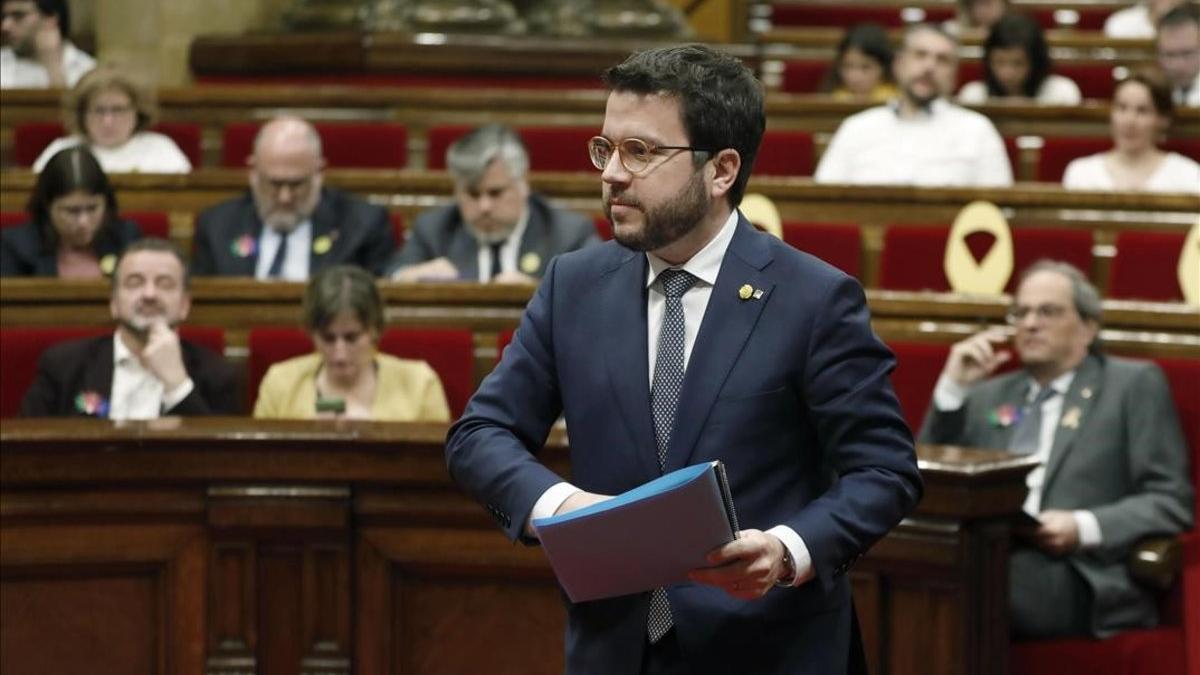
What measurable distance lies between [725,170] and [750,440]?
9.3 inches

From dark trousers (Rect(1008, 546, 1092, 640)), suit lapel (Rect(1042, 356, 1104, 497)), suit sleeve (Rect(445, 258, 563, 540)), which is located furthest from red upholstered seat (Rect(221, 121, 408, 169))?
suit sleeve (Rect(445, 258, 563, 540))

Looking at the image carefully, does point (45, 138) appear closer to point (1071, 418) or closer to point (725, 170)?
point (1071, 418)

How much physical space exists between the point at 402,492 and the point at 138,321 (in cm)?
103

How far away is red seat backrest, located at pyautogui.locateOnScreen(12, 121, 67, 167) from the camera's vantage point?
5215mm

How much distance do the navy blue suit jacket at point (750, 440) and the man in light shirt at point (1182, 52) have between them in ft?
13.0

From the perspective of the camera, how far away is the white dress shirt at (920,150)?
4855mm

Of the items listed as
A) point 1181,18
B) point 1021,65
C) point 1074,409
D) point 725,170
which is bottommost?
point 1074,409

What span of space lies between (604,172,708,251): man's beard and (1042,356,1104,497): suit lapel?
1628 millimetres

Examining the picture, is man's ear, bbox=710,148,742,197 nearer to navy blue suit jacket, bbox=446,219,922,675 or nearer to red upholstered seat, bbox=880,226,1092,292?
navy blue suit jacket, bbox=446,219,922,675

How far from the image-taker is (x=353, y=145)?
5.24 meters

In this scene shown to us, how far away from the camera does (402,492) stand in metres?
2.63

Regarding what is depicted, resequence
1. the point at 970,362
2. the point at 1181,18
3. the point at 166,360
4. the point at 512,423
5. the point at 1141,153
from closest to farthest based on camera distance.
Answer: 1. the point at 512,423
2. the point at 970,362
3. the point at 166,360
4. the point at 1141,153
5. the point at 1181,18

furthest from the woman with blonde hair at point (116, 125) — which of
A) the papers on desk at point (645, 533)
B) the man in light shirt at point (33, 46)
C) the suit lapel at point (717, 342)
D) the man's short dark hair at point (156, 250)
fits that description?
the papers on desk at point (645, 533)

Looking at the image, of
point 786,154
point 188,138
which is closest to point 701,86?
point 786,154
